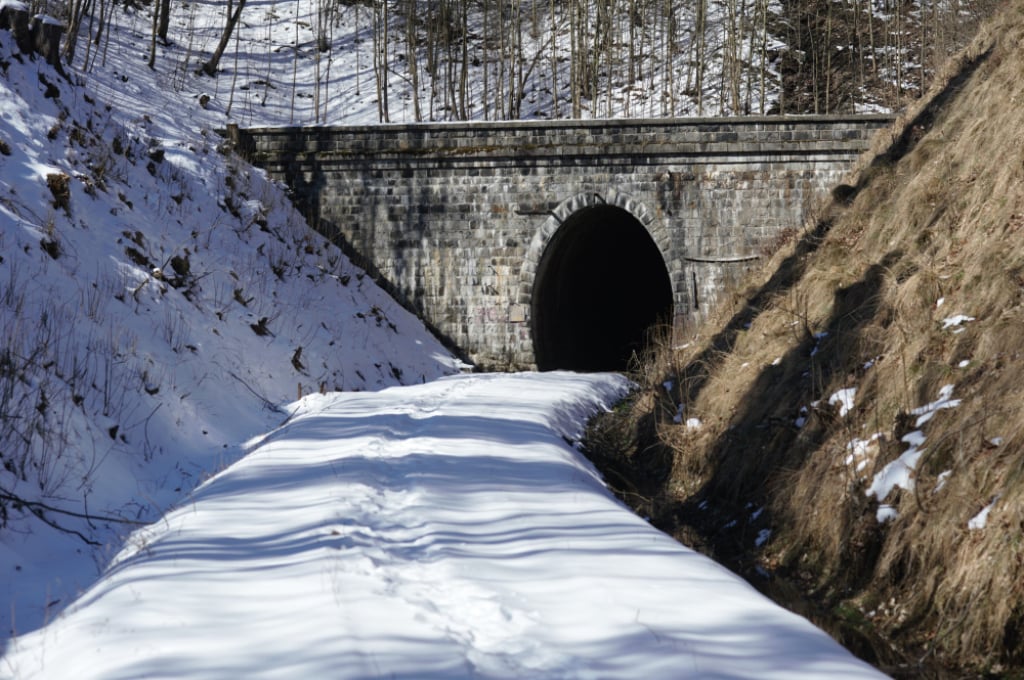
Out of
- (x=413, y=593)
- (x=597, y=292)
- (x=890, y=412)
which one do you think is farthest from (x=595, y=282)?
(x=413, y=593)

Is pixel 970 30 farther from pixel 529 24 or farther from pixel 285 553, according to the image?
pixel 285 553

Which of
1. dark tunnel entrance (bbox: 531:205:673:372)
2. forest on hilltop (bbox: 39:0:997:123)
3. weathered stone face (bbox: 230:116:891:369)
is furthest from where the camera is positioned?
forest on hilltop (bbox: 39:0:997:123)

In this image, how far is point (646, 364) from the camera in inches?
484

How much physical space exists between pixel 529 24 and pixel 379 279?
1729 cm

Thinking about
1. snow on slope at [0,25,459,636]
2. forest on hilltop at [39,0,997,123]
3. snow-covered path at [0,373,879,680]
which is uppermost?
forest on hilltop at [39,0,997,123]

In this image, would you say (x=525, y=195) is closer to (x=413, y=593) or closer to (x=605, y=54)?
(x=605, y=54)

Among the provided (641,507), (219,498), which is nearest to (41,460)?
(219,498)

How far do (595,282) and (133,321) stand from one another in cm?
1386

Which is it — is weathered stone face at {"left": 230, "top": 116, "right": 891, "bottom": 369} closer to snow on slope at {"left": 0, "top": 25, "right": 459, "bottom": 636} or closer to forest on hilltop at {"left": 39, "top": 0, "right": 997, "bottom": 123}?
snow on slope at {"left": 0, "top": 25, "right": 459, "bottom": 636}

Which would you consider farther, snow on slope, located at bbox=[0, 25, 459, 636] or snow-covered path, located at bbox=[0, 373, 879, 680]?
snow on slope, located at bbox=[0, 25, 459, 636]

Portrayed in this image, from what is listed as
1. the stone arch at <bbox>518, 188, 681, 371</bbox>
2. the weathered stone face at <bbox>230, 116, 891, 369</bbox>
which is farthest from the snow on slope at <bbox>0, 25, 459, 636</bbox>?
the stone arch at <bbox>518, 188, 681, 371</bbox>

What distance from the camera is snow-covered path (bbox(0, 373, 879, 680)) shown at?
11.3 feet

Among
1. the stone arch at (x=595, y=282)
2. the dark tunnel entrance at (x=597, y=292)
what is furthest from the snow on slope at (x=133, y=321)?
the dark tunnel entrance at (x=597, y=292)

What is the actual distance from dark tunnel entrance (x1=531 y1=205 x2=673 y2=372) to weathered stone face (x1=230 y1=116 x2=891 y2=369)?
0.20m
